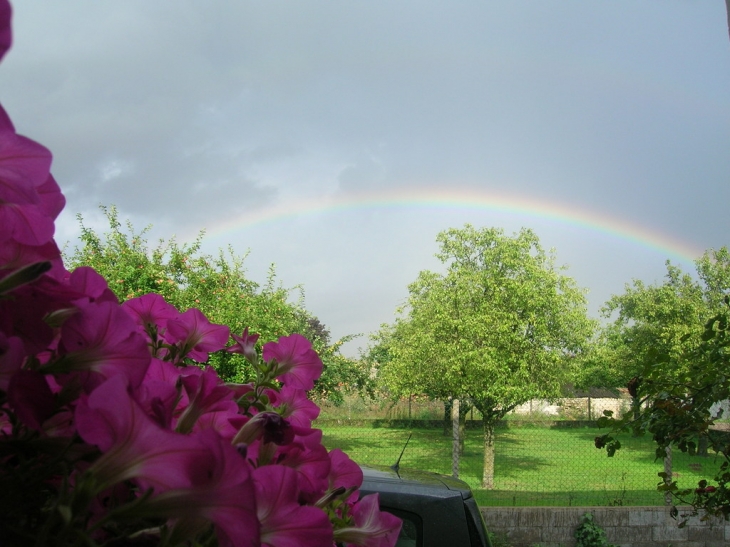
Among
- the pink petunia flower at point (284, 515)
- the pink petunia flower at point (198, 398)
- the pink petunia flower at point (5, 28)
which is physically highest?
the pink petunia flower at point (5, 28)

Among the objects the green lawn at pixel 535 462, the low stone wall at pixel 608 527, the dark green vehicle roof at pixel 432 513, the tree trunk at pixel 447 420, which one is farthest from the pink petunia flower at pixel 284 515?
the tree trunk at pixel 447 420

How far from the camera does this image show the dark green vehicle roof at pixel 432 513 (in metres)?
3.57

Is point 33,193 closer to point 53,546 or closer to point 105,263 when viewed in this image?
point 53,546

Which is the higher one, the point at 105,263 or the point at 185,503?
the point at 105,263

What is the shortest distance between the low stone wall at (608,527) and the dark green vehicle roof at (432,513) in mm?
4141

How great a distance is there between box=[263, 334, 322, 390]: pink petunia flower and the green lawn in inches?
465

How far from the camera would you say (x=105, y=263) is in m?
14.7

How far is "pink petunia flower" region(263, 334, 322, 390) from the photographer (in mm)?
744

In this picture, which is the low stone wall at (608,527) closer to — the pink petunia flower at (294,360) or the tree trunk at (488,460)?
the pink petunia flower at (294,360)

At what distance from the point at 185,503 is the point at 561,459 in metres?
26.2

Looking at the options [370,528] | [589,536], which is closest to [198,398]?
[370,528]

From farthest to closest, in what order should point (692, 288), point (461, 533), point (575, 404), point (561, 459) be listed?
point (692, 288) → point (575, 404) → point (561, 459) → point (461, 533)

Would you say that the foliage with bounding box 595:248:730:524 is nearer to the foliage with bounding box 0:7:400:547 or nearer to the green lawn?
the foliage with bounding box 0:7:400:547

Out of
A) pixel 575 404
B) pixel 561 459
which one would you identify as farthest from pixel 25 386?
pixel 575 404
